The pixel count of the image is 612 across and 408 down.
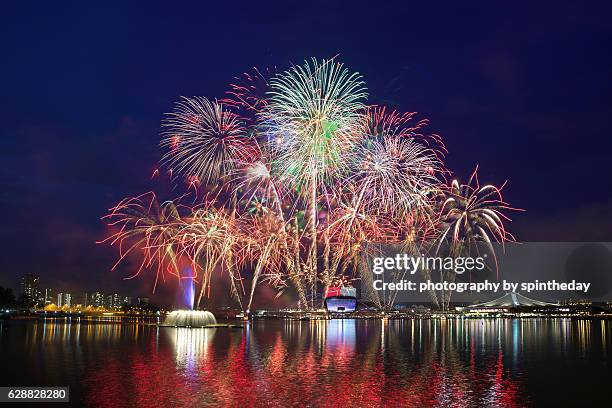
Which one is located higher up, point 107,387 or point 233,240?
point 233,240

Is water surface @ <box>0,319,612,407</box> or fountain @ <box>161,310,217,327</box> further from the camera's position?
fountain @ <box>161,310,217,327</box>

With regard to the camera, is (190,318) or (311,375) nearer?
(311,375)

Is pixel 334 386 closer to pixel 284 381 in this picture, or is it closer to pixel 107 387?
pixel 284 381

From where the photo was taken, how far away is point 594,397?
21.1 m

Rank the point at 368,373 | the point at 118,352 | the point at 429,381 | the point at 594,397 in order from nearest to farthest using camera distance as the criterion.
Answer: the point at 594,397, the point at 429,381, the point at 368,373, the point at 118,352

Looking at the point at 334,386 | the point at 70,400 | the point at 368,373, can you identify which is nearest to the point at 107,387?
the point at 70,400

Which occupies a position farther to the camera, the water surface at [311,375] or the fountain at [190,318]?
the fountain at [190,318]

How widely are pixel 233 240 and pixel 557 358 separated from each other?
2960 centimetres

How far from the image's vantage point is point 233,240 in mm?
55125

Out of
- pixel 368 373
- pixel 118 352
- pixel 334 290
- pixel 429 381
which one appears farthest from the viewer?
pixel 334 290

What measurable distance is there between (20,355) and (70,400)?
1781 cm

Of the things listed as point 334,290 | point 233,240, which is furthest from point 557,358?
point 334,290

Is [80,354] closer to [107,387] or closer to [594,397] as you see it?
[107,387]

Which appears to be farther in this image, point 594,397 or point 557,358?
point 557,358
